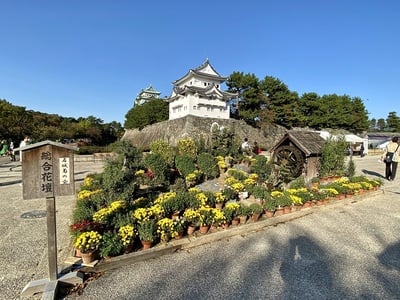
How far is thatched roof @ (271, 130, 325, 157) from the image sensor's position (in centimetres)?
717

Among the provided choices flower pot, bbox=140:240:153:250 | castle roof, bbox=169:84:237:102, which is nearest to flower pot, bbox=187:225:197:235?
flower pot, bbox=140:240:153:250

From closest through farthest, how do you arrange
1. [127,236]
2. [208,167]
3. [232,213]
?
[127,236]
[232,213]
[208,167]

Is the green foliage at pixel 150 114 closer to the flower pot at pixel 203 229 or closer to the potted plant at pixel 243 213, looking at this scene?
the potted plant at pixel 243 213

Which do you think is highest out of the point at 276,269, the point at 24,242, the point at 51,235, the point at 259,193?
the point at 51,235

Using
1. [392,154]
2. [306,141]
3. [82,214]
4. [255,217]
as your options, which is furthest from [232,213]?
[392,154]

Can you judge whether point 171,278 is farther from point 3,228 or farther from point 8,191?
point 8,191

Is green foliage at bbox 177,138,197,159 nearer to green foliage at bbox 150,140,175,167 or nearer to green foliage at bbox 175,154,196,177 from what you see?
green foliage at bbox 150,140,175,167

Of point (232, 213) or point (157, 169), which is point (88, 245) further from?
point (157, 169)

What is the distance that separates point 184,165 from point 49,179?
5723 mm

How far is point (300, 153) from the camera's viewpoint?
7.44m

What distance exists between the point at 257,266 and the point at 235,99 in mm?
29214

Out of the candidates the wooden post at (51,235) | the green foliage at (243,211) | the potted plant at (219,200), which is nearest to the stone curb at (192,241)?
the green foliage at (243,211)

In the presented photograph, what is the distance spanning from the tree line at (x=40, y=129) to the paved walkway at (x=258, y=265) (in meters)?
20.2

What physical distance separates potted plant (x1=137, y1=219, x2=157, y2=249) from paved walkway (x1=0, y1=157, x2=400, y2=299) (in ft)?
0.92
